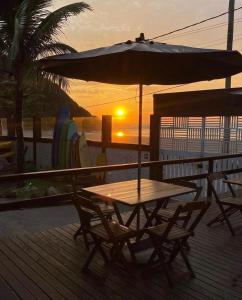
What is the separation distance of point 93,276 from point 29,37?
12301 millimetres

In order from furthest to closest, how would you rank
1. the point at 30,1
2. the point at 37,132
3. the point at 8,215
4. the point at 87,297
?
the point at 37,132 → the point at 30,1 → the point at 8,215 → the point at 87,297

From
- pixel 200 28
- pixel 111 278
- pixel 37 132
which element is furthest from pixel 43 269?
pixel 200 28

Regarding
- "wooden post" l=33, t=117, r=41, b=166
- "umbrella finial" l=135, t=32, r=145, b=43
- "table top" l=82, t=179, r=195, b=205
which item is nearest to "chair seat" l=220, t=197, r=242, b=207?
"table top" l=82, t=179, r=195, b=205

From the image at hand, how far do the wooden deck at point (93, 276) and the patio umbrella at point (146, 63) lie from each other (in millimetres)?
→ 1925

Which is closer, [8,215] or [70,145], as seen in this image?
[8,215]

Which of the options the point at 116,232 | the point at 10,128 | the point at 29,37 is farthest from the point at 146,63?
the point at 10,128

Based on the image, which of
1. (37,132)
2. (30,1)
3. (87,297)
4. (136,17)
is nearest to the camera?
(87,297)

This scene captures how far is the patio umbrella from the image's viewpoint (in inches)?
153

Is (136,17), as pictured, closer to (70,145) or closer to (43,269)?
(70,145)

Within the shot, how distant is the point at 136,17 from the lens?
15.6m

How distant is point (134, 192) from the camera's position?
459 cm

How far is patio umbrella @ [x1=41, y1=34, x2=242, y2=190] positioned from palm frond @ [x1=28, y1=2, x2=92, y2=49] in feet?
33.1

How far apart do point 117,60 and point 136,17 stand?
12520 mm

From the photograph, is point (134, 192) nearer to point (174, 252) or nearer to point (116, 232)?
Answer: point (116, 232)
